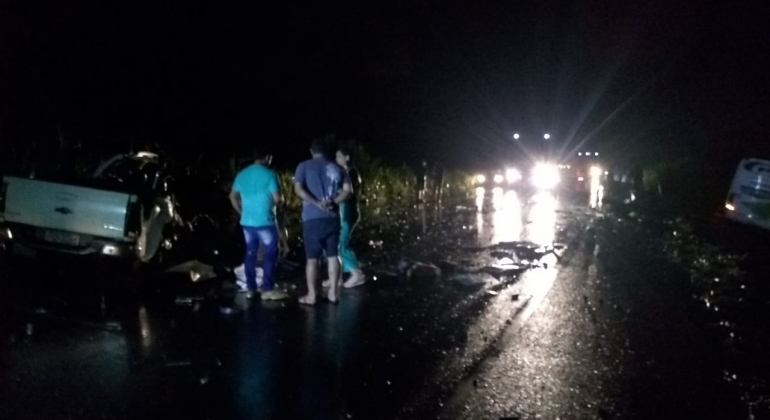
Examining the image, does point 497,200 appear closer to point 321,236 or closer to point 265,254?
point 265,254

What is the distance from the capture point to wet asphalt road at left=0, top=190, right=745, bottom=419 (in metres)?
6.42

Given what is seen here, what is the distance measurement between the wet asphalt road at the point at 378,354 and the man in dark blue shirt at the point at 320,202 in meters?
0.64

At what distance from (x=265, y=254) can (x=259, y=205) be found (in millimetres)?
675

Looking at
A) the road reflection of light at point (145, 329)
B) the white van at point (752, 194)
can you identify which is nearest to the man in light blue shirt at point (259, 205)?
the road reflection of light at point (145, 329)

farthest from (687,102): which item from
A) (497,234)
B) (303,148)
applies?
(497,234)

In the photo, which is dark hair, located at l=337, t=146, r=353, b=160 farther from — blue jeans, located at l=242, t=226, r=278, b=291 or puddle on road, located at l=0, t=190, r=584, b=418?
puddle on road, located at l=0, t=190, r=584, b=418

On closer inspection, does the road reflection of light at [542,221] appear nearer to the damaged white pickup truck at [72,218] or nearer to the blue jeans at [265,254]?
the blue jeans at [265,254]

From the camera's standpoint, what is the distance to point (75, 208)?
10203 millimetres

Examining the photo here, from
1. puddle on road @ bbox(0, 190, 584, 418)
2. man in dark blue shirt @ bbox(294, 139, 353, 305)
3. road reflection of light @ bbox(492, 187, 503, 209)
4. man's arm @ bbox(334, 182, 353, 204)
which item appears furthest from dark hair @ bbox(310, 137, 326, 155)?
road reflection of light @ bbox(492, 187, 503, 209)

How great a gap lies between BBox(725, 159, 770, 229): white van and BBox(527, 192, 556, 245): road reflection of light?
4.12m

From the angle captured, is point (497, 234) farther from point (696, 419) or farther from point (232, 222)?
point (696, 419)

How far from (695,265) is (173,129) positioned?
14949mm

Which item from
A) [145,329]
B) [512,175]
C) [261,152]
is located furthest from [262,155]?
[512,175]

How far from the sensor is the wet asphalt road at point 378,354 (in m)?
6.42
